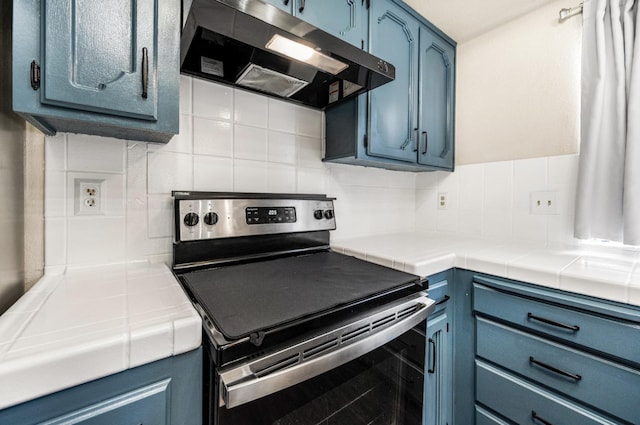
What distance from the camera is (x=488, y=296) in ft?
3.59

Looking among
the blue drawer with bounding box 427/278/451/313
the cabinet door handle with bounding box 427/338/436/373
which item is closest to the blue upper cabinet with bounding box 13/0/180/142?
the blue drawer with bounding box 427/278/451/313

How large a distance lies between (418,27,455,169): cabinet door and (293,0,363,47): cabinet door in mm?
507

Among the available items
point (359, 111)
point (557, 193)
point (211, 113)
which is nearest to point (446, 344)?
point (557, 193)

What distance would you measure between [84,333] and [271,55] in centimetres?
92

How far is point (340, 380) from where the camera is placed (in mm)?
711

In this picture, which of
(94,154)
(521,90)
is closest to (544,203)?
(521,90)

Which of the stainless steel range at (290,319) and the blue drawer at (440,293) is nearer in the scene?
the stainless steel range at (290,319)

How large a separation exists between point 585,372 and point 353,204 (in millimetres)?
1158

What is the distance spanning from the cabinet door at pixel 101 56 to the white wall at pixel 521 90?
69.4 inches

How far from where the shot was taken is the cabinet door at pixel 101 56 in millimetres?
646

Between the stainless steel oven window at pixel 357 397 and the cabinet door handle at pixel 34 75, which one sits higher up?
the cabinet door handle at pixel 34 75

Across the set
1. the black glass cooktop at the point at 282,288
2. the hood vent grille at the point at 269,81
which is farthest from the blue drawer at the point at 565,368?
the hood vent grille at the point at 269,81

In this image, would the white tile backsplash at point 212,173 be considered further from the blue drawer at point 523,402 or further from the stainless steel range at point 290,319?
the blue drawer at point 523,402

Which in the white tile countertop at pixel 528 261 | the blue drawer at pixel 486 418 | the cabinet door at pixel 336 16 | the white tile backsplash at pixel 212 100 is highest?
the cabinet door at pixel 336 16
